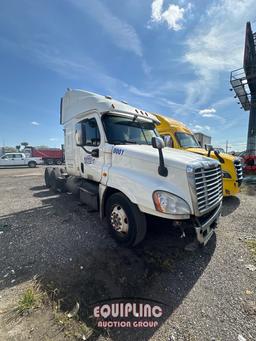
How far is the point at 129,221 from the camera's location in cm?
329

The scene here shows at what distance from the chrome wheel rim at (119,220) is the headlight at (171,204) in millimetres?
909

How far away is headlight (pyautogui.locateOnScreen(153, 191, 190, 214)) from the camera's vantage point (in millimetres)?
2682

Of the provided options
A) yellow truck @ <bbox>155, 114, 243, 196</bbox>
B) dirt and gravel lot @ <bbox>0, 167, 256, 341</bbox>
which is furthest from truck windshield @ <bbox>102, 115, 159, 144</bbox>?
dirt and gravel lot @ <bbox>0, 167, 256, 341</bbox>

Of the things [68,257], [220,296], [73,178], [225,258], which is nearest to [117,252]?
[68,257]

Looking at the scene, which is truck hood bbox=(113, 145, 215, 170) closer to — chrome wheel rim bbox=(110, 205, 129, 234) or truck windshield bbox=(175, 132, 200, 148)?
chrome wheel rim bbox=(110, 205, 129, 234)

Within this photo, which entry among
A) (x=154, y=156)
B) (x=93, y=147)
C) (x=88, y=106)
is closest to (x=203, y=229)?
(x=154, y=156)

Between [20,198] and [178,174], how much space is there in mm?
7007

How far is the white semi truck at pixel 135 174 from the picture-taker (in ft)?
9.05

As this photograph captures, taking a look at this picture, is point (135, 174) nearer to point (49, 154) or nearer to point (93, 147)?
point (93, 147)

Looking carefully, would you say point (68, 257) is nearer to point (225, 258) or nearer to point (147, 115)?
point (225, 258)

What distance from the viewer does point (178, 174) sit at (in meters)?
2.79

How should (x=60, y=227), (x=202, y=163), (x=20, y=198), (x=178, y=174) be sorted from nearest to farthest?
(x=178, y=174) < (x=202, y=163) < (x=60, y=227) < (x=20, y=198)

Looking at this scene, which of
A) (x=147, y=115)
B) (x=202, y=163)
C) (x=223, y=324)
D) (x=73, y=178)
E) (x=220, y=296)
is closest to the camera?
(x=223, y=324)

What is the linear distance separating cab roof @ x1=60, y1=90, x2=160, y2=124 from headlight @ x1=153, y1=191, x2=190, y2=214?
2.36m
